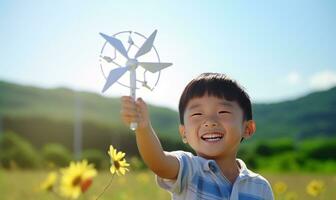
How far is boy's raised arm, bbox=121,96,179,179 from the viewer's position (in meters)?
1.86

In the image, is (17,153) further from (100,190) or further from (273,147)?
(100,190)

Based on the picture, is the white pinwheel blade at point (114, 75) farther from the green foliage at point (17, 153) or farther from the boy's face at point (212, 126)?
the green foliage at point (17, 153)

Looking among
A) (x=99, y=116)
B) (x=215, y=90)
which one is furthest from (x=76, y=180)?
(x=99, y=116)

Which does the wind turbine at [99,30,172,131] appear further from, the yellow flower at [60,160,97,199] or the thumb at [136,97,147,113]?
the yellow flower at [60,160,97,199]

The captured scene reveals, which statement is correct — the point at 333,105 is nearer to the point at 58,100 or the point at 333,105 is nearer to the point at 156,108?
the point at 156,108

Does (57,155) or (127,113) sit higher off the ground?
(127,113)

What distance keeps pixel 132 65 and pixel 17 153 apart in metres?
15.2

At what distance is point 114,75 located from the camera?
190 cm

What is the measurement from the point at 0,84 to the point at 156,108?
28.9 feet

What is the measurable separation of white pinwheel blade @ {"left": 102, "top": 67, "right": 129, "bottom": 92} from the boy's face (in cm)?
51

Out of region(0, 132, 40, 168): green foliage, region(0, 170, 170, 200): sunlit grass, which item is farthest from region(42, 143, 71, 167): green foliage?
region(0, 170, 170, 200): sunlit grass

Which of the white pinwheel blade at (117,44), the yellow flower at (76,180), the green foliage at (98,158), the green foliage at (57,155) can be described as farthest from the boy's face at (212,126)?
the green foliage at (57,155)

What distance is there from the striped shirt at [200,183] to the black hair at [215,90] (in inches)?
9.4

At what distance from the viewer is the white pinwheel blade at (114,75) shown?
6.23ft
